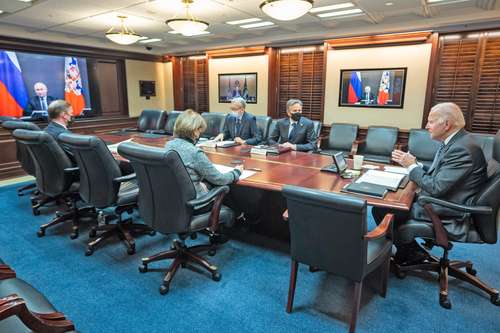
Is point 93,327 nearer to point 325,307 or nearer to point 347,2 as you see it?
point 325,307

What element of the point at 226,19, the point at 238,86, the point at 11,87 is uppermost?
the point at 226,19

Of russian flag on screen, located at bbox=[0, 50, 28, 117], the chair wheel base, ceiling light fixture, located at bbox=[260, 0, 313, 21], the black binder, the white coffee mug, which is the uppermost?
ceiling light fixture, located at bbox=[260, 0, 313, 21]

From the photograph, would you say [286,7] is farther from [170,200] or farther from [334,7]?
[170,200]

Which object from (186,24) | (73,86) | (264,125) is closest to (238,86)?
(264,125)

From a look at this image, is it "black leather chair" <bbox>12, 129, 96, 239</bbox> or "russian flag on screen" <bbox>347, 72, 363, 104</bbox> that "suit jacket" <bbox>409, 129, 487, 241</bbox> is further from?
"russian flag on screen" <bbox>347, 72, 363, 104</bbox>

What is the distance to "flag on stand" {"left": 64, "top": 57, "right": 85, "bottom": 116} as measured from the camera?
624 centimetres

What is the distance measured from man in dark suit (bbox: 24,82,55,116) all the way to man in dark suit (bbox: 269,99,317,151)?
483 centimetres

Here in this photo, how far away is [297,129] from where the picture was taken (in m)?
3.82

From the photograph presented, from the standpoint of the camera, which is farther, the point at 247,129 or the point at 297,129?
the point at 247,129

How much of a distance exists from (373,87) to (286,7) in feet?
9.72

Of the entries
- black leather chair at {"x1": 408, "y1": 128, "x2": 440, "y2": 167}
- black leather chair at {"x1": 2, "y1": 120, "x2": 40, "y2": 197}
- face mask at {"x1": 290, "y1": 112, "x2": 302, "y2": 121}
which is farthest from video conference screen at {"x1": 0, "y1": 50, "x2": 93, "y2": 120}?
black leather chair at {"x1": 408, "y1": 128, "x2": 440, "y2": 167}

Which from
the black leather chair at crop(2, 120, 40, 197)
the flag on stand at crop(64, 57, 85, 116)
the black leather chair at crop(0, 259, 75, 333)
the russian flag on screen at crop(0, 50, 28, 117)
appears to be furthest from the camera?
the flag on stand at crop(64, 57, 85, 116)

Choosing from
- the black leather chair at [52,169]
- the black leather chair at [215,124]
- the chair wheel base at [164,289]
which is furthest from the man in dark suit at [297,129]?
the black leather chair at [52,169]

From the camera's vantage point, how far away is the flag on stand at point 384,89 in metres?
4.98
